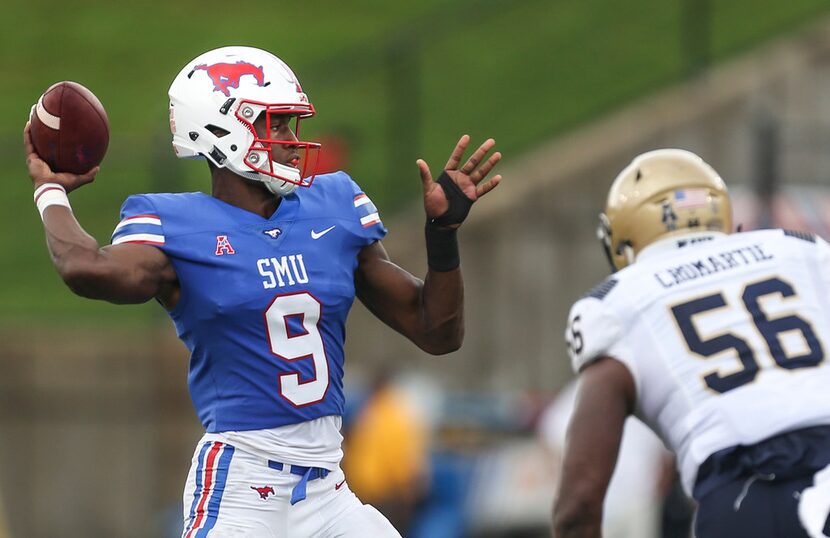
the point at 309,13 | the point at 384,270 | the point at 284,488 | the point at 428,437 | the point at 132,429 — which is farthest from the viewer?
the point at 309,13

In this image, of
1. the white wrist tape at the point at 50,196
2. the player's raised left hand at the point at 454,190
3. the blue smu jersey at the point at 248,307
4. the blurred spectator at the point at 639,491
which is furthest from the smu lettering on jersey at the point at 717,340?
the blurred spectator at the point at 639,491

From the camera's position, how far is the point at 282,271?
17.2 feet

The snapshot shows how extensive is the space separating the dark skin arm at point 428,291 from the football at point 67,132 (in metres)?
0.97

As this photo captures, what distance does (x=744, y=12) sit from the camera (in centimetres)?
1356

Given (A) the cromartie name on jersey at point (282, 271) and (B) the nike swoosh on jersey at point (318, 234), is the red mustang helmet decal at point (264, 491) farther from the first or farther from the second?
(B) the nike swoosh on jersey at point (318, 234)

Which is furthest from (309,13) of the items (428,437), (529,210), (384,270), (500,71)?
(384,270)

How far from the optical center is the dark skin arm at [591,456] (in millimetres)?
4883

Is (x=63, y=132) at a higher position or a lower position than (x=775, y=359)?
higher

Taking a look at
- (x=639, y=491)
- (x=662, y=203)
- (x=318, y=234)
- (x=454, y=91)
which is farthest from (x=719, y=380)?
(x=454, y=91)

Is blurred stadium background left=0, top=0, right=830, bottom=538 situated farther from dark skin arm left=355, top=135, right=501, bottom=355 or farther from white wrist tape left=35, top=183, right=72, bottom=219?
white wrist tape left=35, top=183, right=72, bottom=219

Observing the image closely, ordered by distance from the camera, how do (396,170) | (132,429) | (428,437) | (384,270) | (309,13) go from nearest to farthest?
(384,270) < (428,437) < (132,429) < (396,170) < (309,13)

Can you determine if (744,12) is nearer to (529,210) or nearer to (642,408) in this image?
(529,210)

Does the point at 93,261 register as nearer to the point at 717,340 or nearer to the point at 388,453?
the point at 717,340

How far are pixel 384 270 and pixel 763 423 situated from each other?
1.45m
